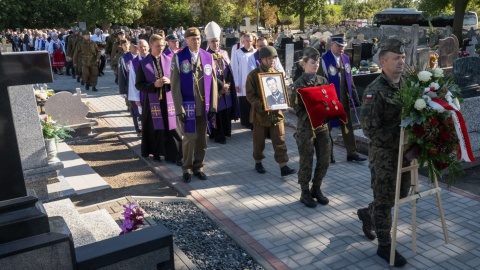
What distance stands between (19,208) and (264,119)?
165 inches

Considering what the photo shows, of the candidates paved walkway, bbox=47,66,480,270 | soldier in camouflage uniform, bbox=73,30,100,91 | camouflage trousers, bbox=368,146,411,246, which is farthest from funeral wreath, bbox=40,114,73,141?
soldier in camouflage uniform, bbox=73,30,100,91

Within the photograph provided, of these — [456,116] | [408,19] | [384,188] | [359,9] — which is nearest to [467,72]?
[456,116]

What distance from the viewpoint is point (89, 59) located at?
1516 cm

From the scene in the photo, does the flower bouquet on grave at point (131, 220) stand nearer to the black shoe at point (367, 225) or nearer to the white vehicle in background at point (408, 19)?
the black shoe at point (367, 225)

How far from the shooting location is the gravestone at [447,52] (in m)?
15.5

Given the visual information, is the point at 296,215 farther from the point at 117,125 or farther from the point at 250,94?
the point at 117,125

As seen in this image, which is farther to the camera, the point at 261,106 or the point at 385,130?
the point at 261,106

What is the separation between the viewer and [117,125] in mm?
10984

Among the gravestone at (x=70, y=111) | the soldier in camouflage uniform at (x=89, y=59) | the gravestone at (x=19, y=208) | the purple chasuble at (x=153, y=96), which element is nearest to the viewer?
the gravestone at (x=19, y=208)

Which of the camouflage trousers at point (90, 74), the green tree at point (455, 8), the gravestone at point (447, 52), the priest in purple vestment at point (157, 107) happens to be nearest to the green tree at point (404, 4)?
the green tree at point (455, 8)

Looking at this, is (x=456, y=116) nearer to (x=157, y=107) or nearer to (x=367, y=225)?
(x=367, y=225)

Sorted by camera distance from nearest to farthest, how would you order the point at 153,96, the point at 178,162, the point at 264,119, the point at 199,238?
the point at 199,238
the point at 264,119
the point at 153,96
the point at 178,162

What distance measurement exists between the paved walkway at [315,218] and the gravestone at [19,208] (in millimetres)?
2158

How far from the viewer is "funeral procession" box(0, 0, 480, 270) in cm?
360
